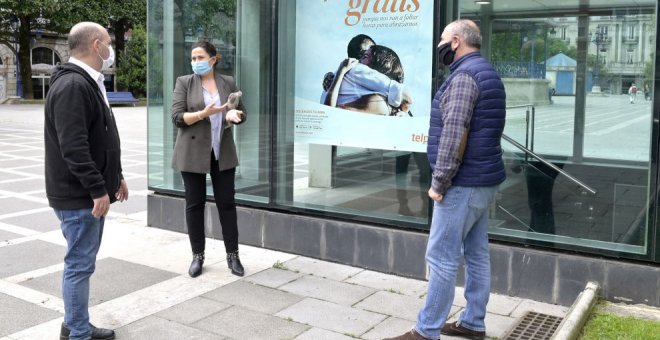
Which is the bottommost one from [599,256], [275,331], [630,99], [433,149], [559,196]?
[275,331]

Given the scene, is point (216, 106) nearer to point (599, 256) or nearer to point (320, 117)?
point (320, 117)

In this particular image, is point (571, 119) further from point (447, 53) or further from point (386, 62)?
point (447, 53)

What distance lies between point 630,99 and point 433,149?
6.82 ft

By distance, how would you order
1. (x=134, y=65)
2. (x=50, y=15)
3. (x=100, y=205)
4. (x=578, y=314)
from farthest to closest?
(x=134, y=65) < (x=50, y=15) < (x=578, y=314) < (x=100, y=205)

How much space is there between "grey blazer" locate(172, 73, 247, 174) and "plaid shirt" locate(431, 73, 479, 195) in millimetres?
2104

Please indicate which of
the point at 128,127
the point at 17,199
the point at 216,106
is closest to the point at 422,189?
the point at 216,106

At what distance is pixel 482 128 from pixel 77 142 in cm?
227

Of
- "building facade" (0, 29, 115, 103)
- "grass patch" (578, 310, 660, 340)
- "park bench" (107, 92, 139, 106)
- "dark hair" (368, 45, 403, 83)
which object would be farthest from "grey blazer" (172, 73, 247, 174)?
"building facade" (0, 29, 115, 103)

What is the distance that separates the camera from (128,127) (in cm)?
2403

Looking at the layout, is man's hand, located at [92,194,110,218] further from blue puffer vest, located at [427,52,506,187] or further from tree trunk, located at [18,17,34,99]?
tree trunk, located at [18,17,34,99]

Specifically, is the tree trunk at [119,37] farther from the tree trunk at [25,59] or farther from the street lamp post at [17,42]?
the street lamp post at [17,42]

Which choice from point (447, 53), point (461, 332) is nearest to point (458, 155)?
point (447, 53)

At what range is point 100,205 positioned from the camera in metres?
3.86

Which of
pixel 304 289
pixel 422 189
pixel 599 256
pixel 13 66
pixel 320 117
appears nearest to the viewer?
pixel 599 256
